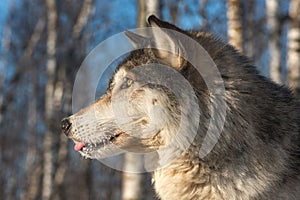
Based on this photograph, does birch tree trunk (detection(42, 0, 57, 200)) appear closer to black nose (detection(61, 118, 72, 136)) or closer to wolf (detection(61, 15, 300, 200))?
black nose (detection(61, 118, 72, 136))

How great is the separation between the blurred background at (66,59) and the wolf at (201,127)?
33.3 inches

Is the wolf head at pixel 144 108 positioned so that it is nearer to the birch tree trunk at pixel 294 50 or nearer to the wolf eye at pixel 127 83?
the wolf eye at pixel 127 83

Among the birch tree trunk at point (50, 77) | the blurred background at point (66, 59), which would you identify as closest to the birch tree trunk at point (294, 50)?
the blurred background at point (66, 59)

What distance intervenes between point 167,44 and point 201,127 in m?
0.61

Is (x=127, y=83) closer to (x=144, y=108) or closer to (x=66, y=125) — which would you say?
(x=144, y=108)

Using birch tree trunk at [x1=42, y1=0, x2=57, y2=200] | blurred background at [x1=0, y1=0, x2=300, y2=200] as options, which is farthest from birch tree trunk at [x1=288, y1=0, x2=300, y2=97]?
birch tree trunk at [x1=42, y1=0, x2=57, y2=200]

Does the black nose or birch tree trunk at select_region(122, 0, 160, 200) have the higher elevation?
the black nose

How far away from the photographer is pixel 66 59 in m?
19.6

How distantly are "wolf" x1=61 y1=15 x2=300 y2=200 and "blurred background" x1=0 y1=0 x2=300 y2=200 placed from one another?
2.78ft

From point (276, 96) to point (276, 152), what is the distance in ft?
1.44

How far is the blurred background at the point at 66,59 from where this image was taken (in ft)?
23.1

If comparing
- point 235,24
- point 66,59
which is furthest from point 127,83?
point 66,59

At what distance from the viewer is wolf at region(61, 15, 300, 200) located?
12.1 ft

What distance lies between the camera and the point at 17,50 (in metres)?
22.7
